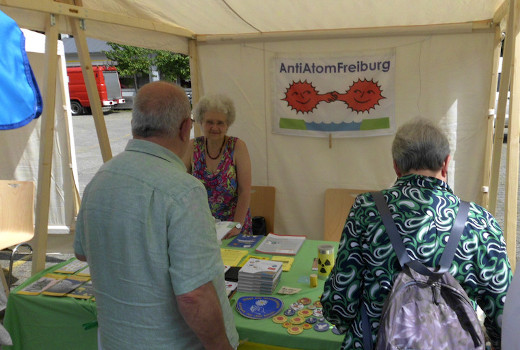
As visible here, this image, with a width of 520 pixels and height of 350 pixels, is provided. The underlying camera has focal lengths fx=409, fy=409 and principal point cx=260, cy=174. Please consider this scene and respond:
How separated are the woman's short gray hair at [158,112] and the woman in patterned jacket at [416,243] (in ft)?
2.24

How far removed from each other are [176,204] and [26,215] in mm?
3538

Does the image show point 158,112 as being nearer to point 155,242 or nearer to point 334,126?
point 155,242

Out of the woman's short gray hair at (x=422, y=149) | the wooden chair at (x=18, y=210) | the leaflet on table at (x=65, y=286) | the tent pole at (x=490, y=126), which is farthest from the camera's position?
the wooden chair at (x=18, y=210)

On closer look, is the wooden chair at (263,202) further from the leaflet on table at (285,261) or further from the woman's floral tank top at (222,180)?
the leaflet on table at (285,261)

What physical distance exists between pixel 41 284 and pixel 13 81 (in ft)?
3.94

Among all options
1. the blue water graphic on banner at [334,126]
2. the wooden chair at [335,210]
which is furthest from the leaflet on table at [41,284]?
the blue water graphic on banner at [334,126]

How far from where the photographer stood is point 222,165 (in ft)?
10.1

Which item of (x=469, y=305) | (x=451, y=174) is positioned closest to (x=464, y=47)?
(x=451, y=174)

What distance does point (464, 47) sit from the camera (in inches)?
135

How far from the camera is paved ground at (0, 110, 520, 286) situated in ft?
15.5

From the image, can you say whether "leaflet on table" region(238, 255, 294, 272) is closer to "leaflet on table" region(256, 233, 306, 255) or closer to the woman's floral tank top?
"leaflet on table" region(256, 233, 306, 255)

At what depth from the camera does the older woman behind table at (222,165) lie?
3.08 meters

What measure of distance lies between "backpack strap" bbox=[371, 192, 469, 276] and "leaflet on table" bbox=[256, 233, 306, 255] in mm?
1234

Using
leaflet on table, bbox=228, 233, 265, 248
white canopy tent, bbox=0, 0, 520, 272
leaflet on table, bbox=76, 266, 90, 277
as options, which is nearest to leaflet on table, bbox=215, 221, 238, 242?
leaflet on table, bbox=228, 233, 265, 248
